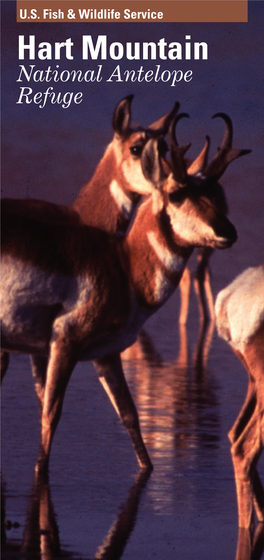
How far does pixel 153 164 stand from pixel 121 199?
1.82 meters

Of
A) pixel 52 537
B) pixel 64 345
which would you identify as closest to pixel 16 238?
pixel 64 345

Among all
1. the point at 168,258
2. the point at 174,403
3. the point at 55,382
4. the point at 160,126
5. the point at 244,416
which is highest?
the point at 160,126

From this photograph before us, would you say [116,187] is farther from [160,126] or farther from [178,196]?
[178,196]

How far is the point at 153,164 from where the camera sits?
894cm

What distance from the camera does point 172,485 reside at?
26.7ft

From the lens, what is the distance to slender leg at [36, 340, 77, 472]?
865cm

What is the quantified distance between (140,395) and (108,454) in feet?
9.67

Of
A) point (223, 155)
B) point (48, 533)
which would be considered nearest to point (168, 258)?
point (223, 155)

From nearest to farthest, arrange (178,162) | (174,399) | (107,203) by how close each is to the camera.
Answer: (178,162) < (107,203) < (174,399)

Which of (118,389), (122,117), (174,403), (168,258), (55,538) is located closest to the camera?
(55,538)

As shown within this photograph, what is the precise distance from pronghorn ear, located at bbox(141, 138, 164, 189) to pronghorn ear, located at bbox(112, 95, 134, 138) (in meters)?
2.14

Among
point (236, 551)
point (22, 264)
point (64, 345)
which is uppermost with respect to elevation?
point (22, 264)

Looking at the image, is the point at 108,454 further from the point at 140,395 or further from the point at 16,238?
the point at 140,395

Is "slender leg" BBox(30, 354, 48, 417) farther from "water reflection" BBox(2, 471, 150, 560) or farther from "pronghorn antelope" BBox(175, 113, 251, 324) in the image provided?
"pronghorn antelope" BBox(175, 113, 251, 324)
